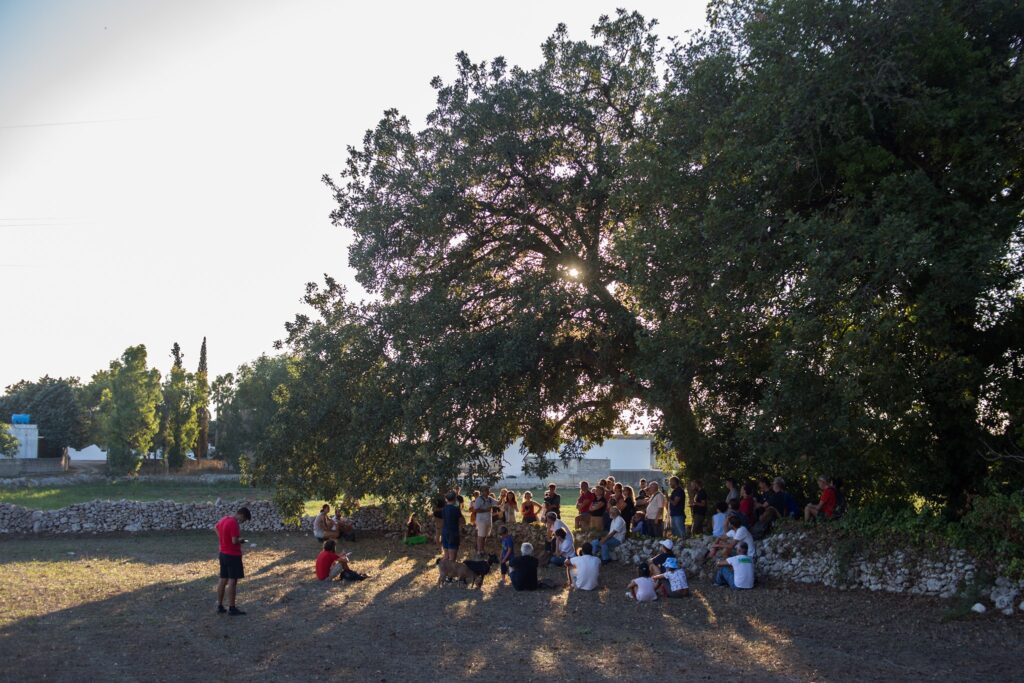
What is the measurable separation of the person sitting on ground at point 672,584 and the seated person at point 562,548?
8.02 ft

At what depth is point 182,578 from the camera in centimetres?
1666

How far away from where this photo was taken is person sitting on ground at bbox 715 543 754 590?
14695 millimetres

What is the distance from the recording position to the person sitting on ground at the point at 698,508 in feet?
58.4

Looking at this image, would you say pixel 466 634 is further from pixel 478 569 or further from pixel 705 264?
pixel 705 264

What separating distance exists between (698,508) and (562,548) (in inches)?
122

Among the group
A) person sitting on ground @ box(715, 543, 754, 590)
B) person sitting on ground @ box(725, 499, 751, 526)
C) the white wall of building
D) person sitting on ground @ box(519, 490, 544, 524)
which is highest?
the white wall of building

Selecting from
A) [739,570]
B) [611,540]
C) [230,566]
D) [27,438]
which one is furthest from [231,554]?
[27,438]

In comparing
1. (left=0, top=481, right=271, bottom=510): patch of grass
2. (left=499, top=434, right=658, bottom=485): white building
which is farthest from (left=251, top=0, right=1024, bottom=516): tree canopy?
(left=499, top=434, right=658, bottom=485): white building

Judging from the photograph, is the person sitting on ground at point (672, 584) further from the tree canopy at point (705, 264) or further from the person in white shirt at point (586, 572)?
the tree canopy at point (705, 264)

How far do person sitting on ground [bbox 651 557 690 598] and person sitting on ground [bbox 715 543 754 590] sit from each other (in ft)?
3.29

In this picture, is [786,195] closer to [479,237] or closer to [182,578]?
[479,237]

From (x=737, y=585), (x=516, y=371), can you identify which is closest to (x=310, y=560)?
(x=516, y=371)

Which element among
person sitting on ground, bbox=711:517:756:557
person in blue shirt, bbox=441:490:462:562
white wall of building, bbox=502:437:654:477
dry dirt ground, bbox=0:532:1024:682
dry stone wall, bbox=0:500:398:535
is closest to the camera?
dry dirt ground, bbox=0:532:1024:682

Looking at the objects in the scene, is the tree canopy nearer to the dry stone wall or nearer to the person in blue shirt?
the person in blue shirt
